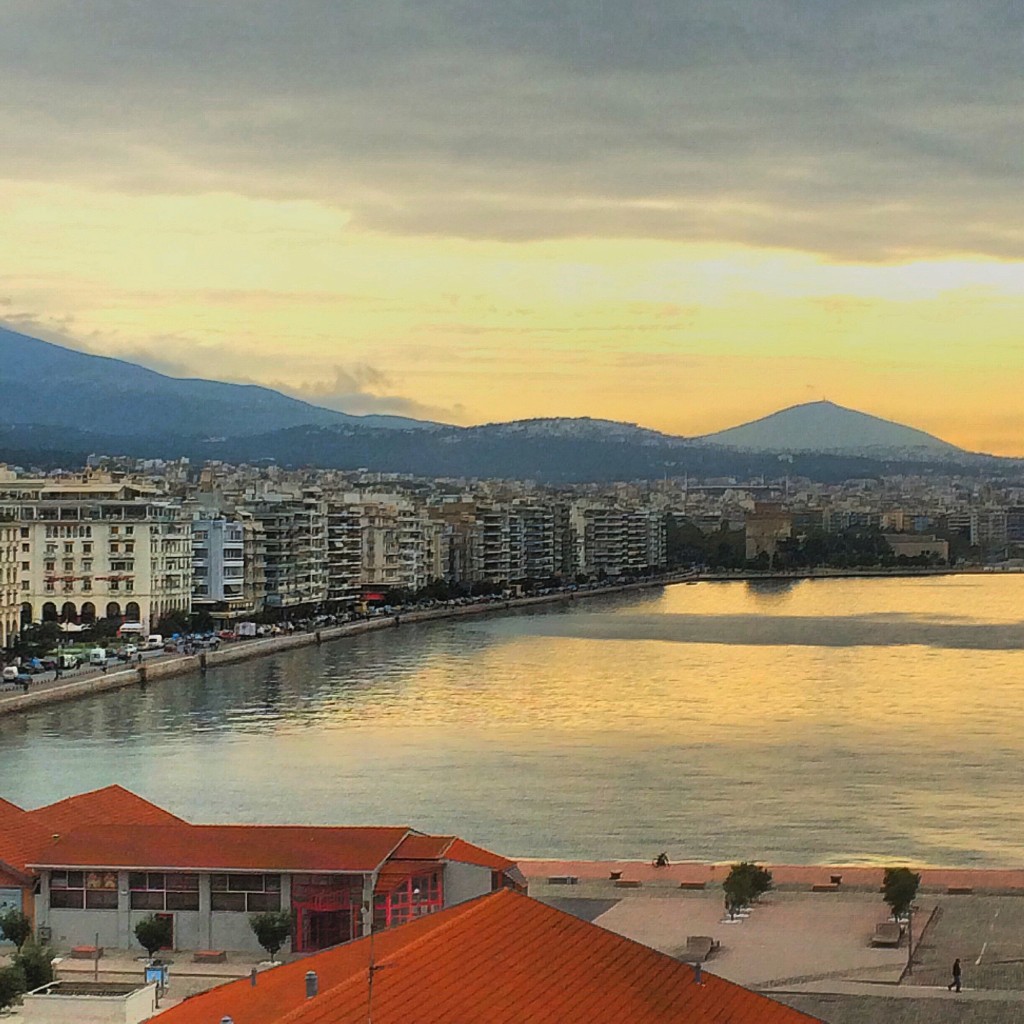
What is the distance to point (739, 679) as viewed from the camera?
25.2m

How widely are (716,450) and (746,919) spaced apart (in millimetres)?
171661

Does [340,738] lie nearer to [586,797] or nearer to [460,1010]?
[586,797]

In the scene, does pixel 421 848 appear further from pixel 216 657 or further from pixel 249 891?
pixel 216 657

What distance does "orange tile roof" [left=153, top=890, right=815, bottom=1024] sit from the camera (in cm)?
423

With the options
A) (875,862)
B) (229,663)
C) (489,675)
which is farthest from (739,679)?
(875,862)

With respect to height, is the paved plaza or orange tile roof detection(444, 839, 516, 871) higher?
orange tile roof detection(444, 839, 516, 871)

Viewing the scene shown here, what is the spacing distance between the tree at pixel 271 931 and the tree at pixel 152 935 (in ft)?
1.10

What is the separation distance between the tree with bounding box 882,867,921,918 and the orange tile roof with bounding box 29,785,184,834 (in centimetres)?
307

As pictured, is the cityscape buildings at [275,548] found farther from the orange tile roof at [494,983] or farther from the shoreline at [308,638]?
the orange tile roof at [494,983]

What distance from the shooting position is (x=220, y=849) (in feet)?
28.8

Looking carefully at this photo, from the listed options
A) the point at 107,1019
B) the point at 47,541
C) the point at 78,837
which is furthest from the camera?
the point at 47,541

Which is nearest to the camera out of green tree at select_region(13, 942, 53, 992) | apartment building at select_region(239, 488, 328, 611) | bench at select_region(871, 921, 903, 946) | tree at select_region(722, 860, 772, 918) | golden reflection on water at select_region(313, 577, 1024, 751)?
green tree at select_region(13, 942, 53, 992)

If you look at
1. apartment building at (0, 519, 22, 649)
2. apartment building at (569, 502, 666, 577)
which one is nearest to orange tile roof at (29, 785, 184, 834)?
apartment building at (0, 519, 22, 649)

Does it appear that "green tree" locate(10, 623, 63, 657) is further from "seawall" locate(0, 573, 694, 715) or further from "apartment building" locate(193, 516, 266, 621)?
"apartment building" locate(193, 516, 266, 621)
